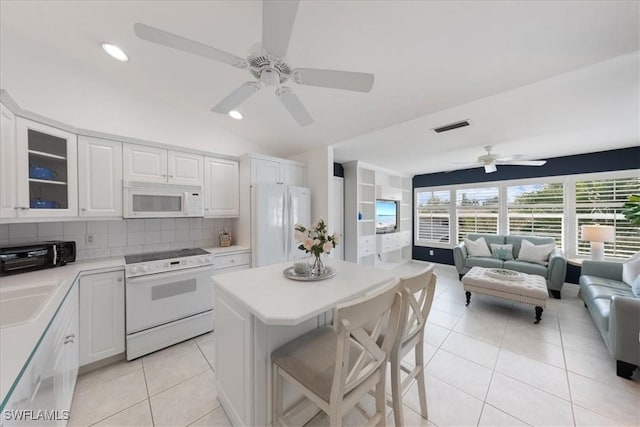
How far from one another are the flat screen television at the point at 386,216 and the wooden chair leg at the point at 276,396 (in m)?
4.05

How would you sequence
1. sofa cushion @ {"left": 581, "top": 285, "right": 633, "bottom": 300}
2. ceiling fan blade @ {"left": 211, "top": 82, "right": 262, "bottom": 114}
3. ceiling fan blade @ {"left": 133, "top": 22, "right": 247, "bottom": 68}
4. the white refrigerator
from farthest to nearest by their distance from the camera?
1. the white refrigerator
2. sofa cushion @ {"left": 581, "top": 285, "right": 633, "bottom": 300}
3. ceiling fan blade @ {"left": 211, "top": 82, "right": 262, "bottom": 114}
4. ceiling fan blade @ {"left": 133, "top": 22, "right": 247, "bottom": 68}

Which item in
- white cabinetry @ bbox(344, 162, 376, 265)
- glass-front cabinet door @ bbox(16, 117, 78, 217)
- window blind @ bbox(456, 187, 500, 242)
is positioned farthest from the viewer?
window blind @ bbox(456, 187, 500, 242)

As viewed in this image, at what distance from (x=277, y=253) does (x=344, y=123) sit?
1.92 meters

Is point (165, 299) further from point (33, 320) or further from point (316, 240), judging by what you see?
point (316, 240)

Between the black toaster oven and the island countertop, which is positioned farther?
the black toaster oven

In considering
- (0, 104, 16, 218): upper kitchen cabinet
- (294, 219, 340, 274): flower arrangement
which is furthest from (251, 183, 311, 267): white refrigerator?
(0, 104, 16, 218): upper kitchen cabinet

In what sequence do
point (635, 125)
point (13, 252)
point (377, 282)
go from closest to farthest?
point (377, 282)
point (13, 252)
point (635, 125)

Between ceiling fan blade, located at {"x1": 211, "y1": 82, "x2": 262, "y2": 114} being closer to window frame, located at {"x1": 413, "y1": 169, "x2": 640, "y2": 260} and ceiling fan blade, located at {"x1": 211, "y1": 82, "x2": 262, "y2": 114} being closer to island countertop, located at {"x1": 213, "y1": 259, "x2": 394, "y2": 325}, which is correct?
island countertop, located at {"x1": 213, "y1": 259, "x2": 394, "y2": 325}

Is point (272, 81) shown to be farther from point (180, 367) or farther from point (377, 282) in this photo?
point (180, 367)

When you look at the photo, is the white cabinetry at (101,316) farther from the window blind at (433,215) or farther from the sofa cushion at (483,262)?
the window blind at (433,215)

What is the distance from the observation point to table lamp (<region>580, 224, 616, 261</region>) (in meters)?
3.47

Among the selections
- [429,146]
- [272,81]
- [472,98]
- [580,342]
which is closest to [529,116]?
[472,98]

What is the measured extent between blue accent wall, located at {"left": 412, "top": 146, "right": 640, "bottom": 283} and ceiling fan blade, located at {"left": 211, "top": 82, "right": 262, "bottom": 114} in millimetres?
5426

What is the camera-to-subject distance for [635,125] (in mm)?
2768
